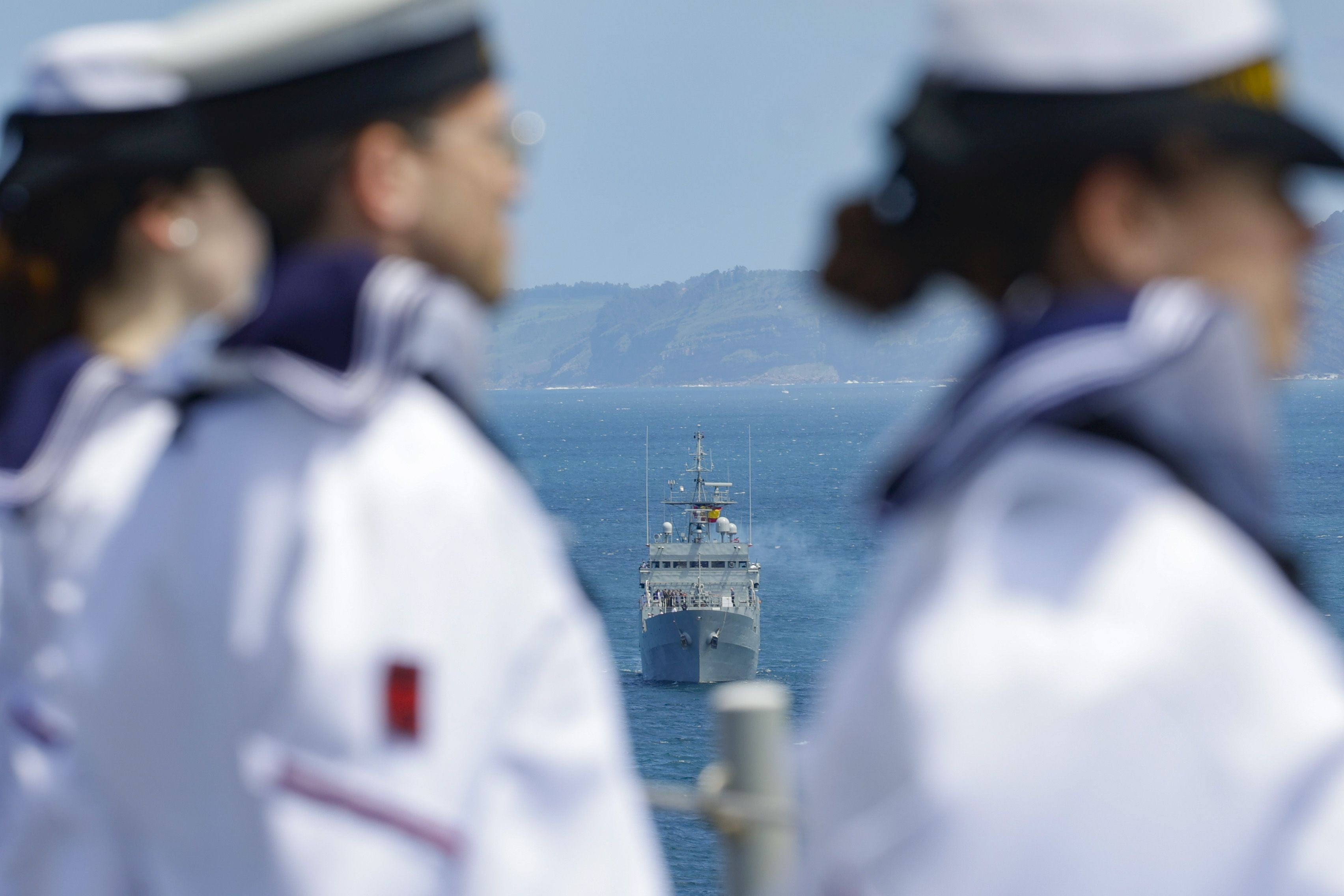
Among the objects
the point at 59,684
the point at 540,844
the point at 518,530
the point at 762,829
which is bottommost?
the point at 762,829

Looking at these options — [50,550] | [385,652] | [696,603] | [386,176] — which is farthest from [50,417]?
[696,603]

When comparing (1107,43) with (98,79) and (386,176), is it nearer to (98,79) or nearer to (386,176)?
(386,176)

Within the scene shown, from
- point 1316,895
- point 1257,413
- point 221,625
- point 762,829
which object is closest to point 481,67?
point 221,625

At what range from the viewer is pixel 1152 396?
137 centimetres

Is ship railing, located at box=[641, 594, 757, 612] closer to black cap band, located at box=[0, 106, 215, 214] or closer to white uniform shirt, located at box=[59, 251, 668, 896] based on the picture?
black cap band, located at box=[0, 106, 215, 214]

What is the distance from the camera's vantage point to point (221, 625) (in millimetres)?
1965

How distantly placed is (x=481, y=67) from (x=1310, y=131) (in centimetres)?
109

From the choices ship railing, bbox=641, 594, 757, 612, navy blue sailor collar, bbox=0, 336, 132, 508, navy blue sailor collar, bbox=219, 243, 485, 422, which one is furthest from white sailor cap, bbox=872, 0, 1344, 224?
ship railing, bbox=641, 594, 757, 612

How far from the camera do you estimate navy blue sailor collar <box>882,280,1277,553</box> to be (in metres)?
1.36

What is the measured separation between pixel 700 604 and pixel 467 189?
237 ft

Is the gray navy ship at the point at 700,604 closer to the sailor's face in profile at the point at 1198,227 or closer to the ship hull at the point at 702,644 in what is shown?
the ship hull at the point at 702,644

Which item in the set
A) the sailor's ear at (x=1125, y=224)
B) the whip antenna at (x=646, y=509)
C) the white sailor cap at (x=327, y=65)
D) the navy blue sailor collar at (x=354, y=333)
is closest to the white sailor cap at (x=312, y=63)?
the white sailor cap at (x=327, y=65)

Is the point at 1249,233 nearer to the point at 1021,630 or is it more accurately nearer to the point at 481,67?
the point at 1021,630

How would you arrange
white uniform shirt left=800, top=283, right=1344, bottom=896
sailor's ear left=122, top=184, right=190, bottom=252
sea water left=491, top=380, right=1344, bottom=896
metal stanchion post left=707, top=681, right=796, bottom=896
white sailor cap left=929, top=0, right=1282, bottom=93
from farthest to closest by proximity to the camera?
sea water left=491, top=380, right=1344, bottom=896 < metal stanchion post left=707, top=681, right=796, bottom=896 < sailor's ear left=122, top=184, right=190, bottom=252 < white sailor cap left=929, top=0, right=1282, bottom=93 < white uniform shirt left=800, top=283, right=1344, bottom=896
